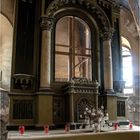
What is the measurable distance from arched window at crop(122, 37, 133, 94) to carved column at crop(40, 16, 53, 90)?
4.84 m

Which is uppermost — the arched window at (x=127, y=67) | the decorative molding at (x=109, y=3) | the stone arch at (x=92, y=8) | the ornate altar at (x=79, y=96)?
the decorative molding at (x=109, y=3)

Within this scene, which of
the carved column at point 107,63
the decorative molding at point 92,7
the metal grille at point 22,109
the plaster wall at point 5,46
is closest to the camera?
A: the metal grille at point 22,109

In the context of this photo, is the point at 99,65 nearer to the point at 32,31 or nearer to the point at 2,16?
the point at 32,31

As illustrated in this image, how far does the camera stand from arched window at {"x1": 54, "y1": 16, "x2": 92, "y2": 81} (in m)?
7.67

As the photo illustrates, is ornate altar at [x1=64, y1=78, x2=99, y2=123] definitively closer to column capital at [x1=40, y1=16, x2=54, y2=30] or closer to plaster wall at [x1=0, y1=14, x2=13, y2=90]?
column capital at [x1=40, y1=16, x2=54, y2=30]

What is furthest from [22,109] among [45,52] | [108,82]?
[108,82]

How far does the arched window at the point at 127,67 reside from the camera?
11.2 meters

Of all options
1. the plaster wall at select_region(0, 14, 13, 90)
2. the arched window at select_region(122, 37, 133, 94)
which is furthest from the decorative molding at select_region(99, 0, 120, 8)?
the plaster wall at select_region(0, 14, 13, 90)

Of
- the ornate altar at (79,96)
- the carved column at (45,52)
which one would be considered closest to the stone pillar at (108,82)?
the ornate altar at (79,96)

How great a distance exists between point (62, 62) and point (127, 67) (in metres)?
4.73

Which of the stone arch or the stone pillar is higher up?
the stone arch

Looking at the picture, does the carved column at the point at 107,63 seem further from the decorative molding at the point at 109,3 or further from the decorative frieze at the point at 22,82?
the decorative frieze at the point at 22,82

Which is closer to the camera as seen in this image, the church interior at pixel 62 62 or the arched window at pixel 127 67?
the church interior at pixel 62 62

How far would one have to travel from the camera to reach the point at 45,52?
727 centimetres
